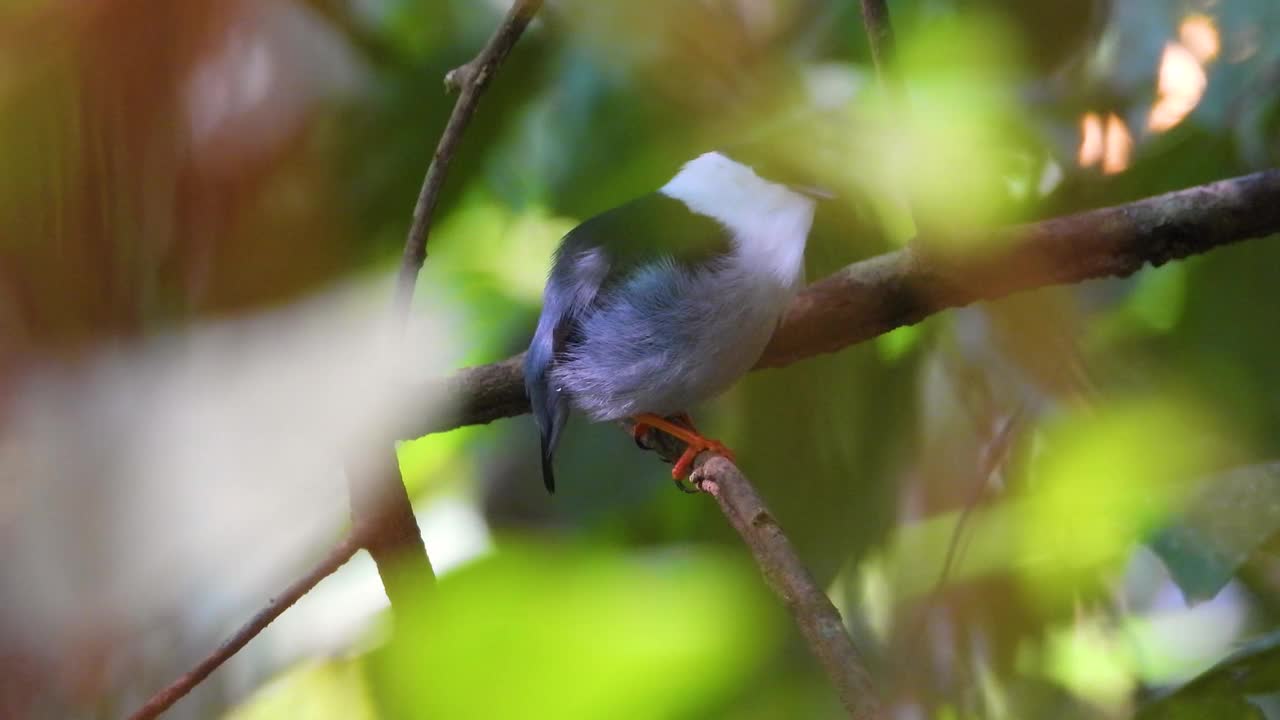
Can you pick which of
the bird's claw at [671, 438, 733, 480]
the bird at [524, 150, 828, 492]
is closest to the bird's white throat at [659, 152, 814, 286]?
the bird at [524, 150, 828, 492]

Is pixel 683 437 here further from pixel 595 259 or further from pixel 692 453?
pixel 595 259

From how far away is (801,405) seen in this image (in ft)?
2.06

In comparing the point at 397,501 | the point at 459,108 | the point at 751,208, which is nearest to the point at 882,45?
the point at 751,208

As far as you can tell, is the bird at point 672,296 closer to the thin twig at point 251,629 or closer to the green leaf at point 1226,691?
the thin twig at point 251,629

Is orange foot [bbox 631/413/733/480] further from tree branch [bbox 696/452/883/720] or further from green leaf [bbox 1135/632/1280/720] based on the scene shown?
green leaf [bbox 1135/632/1280/720]

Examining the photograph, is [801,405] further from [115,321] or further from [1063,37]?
[115,321]

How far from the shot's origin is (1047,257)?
2.08 feet

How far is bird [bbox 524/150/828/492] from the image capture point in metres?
0.58

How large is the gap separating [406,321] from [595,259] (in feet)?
0.38

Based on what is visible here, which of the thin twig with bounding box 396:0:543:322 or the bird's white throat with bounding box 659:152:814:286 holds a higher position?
the thin twig with bounding box 396:0:543:322

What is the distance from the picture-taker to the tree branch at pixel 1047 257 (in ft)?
2.05

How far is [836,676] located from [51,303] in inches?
13.4

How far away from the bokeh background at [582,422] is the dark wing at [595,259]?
2cm

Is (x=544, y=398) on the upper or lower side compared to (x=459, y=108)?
lower
